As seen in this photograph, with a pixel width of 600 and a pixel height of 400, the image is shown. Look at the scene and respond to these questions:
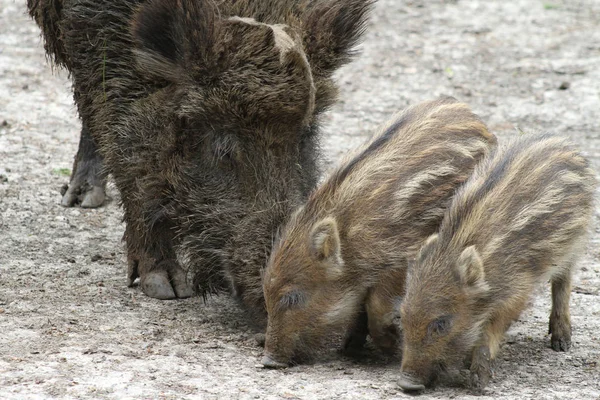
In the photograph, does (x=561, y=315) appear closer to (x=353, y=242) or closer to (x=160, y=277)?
(x=353, y=242)

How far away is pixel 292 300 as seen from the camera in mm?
4609

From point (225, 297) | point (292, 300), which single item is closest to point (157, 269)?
point (225, 297)

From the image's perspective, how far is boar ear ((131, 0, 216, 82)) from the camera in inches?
193

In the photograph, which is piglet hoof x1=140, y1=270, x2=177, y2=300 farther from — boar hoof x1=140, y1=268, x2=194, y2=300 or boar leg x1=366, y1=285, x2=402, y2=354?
boar leg x1=366, y1=285, x2=402, y2=354

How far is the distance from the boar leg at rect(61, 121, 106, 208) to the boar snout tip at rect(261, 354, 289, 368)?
2.88 metres

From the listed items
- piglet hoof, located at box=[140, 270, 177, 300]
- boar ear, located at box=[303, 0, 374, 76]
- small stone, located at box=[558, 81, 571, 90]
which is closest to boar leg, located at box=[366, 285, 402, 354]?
boar ear, located at box=[303, 0, 374, 76]

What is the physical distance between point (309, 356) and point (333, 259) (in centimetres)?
45

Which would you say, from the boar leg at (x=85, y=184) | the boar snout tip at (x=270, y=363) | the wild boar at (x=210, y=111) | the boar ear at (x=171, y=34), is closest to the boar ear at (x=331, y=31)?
the wild boar at (x=210, y=111)

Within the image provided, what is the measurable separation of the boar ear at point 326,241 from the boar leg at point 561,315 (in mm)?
1057

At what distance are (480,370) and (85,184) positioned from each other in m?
3.62

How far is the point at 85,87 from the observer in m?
5.53

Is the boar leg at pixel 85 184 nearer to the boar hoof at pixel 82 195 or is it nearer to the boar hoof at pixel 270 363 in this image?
the boar hoof at pixel 82 195

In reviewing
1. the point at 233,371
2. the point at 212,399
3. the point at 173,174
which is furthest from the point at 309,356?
the point at 173,174

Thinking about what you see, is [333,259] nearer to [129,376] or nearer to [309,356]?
[309,356]
